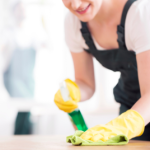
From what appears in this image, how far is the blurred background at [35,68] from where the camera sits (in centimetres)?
248

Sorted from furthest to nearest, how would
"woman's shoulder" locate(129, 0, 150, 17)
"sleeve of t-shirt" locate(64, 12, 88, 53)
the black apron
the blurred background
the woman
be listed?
the blurred background, "sleeve of t-shirt" locate(64, 12, 88, 53), the black apron, "woman's shoulder" locate(129, 0, 150, 17), the woman

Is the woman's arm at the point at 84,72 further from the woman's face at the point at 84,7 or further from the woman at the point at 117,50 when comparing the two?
the woman's face at the point at 84,7

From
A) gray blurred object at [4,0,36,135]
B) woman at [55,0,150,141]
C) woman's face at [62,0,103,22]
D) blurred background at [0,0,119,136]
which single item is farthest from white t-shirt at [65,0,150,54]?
gray blurred object at [4,0,36,135]

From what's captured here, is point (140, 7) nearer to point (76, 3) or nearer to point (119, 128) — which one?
point (76, 3)

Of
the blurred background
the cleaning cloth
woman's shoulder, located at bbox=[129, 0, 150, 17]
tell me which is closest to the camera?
the cleaning cloth

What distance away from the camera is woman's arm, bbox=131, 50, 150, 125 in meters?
0.79

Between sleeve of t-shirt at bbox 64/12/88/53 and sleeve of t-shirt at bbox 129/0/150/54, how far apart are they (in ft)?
1.06

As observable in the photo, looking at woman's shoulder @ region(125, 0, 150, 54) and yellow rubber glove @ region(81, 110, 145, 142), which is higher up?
woman's shoulder @ region(125, 0, 150, 54)

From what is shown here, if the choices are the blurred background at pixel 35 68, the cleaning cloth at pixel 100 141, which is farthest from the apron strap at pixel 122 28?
the blurred background at pixel 35 68

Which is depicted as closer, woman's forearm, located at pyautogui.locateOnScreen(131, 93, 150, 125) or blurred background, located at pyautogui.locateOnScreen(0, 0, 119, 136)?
woman's forearm, located at pyautogui.locateOnScreen(131, 93, 150, 125)

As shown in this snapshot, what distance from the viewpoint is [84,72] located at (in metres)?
1.28

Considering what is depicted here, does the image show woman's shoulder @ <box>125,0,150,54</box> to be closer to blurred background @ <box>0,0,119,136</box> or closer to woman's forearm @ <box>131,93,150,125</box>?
woman's forearm @ <box>131,93,150,125</box>

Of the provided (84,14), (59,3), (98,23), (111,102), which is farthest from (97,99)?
(84,14)

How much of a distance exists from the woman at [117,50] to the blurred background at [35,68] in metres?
1.20
